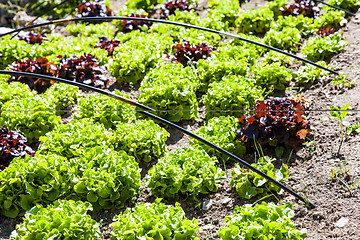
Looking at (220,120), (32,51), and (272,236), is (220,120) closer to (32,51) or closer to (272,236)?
(272,236)

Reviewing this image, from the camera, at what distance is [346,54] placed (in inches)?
238

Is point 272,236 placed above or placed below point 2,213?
above

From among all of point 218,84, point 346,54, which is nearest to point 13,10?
point 218,84

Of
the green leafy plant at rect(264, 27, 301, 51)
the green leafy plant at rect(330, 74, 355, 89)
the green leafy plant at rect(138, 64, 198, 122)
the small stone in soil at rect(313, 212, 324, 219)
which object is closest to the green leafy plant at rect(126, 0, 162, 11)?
the green leafy plant at rect(264, 27, 301, 51)

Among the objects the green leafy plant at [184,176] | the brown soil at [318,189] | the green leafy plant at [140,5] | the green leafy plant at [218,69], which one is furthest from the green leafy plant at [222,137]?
the green leafy plant at [140,5]

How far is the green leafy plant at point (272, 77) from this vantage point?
5.53 m

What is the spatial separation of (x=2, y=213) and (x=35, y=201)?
42 cm

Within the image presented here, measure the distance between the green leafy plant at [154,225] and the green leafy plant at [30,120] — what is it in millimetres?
2176

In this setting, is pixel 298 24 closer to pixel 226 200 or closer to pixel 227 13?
pixel 227 13

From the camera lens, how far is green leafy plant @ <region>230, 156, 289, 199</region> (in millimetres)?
4051

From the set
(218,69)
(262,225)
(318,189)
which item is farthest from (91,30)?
(262,225)

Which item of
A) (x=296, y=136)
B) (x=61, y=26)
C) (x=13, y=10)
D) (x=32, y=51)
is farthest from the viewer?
(x=13, y=10)

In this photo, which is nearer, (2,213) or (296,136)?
(2,213)

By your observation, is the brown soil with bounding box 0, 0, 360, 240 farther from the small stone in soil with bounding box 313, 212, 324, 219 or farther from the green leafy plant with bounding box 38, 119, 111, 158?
the green leafy plant with bounding box 38, 119, 111, 158
